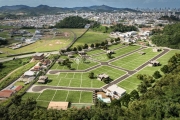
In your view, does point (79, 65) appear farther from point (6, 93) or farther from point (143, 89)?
point (143, 89)

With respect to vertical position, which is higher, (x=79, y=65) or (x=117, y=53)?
(x=117, y=53)

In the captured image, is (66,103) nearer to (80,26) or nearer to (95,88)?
(95,88)

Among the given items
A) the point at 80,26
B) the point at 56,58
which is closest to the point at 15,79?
the point at 56,58

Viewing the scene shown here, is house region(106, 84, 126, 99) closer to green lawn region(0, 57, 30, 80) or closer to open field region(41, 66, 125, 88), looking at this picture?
open field region(41, 66, 125, 88)

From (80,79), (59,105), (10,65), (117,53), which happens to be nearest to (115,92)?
(80,79)

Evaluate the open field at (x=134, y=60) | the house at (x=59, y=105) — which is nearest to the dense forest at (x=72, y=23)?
the open field at (x=134, y=60)

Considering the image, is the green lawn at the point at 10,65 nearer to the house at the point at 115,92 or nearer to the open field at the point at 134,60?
the house at the point at 115,92
